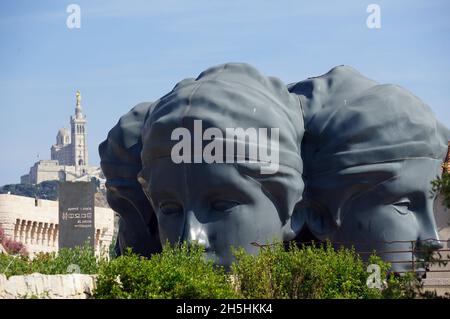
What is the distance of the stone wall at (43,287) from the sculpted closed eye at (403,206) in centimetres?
936

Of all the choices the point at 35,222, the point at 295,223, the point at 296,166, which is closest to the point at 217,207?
the point at 296,166

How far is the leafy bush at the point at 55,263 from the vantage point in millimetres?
22875

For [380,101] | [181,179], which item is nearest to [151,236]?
[181,179]

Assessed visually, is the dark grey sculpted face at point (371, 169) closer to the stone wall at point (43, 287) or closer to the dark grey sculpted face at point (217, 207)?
the dark grey sculpted face at point (217, 207)

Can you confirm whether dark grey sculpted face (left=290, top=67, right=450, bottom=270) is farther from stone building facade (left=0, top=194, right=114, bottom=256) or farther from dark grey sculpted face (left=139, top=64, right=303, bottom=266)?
stone building facade (left=0, top=194, right=114, bottom=256)

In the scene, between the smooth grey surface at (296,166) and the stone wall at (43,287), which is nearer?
the stone wall at (43,287)

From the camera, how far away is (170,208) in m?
26.5

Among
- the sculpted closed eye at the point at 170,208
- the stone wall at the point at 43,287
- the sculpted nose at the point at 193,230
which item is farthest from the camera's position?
the sculpted closed eye at the point at 170,208

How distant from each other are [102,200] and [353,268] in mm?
152952

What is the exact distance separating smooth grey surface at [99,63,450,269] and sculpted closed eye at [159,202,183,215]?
0.08ft

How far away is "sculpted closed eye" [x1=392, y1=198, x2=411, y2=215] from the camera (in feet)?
90.1

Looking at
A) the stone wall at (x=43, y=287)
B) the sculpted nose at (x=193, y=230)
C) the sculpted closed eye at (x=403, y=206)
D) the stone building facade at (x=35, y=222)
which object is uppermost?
the stone building facade at (x=35, y=222)

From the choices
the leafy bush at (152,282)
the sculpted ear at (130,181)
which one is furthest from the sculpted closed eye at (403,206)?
the leafy bush at (152,282)
